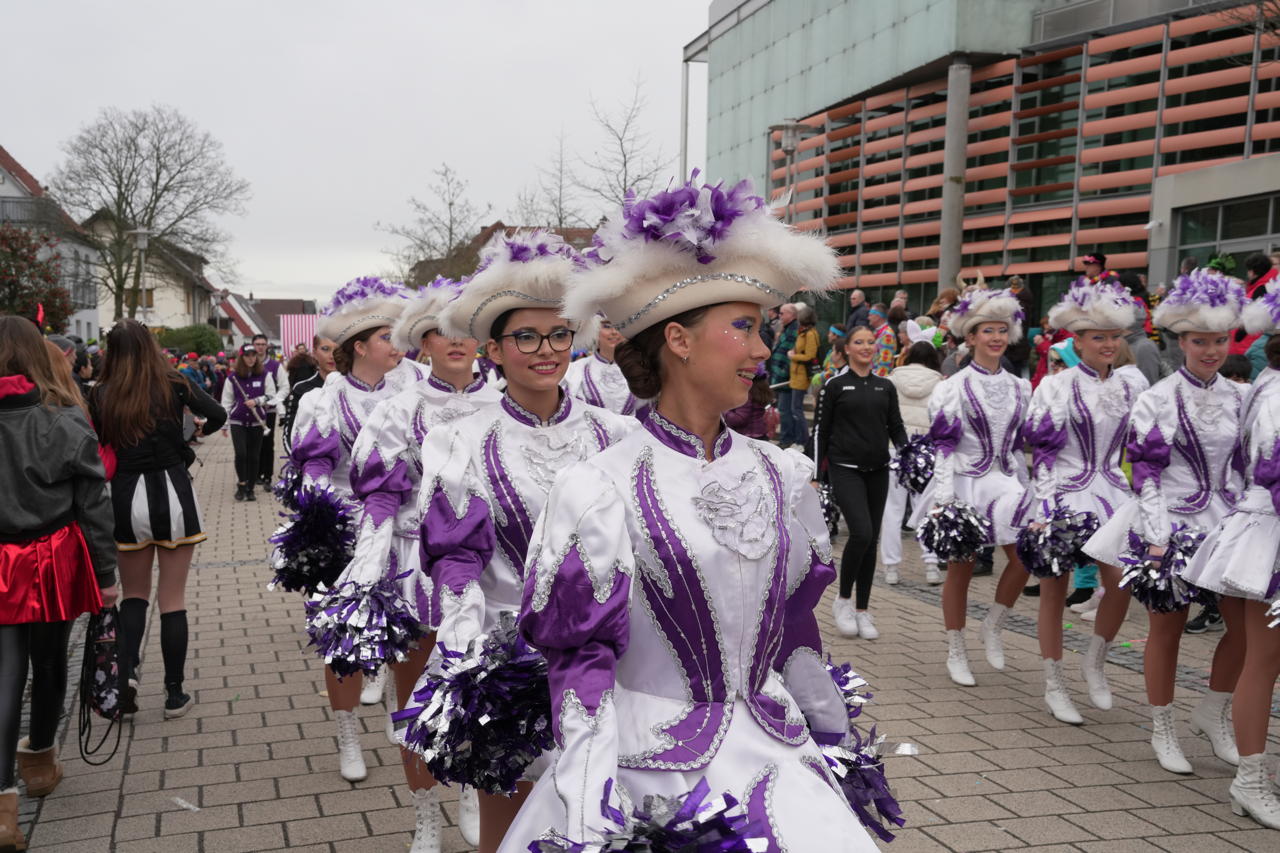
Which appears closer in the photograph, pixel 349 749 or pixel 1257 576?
pixel 1257 576

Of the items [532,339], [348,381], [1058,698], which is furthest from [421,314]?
[1058,698]

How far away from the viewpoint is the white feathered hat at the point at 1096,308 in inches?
265

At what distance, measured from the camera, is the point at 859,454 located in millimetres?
8641

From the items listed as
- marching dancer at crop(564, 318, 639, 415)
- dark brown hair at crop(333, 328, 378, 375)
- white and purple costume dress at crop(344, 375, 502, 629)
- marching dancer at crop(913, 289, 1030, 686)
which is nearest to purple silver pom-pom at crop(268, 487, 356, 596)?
white and purple costume dress at crop(344, 375, 502, 629)

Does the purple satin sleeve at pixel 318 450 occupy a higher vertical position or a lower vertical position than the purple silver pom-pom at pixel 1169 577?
higher

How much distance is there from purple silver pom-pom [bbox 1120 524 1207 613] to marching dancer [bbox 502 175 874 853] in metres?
3.46

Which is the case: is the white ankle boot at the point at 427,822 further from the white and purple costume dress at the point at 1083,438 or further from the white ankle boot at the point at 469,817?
the white and purple costume dress at the point at 1083,438

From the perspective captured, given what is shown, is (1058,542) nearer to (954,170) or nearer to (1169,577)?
(1169,577)

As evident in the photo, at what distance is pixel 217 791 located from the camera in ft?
17.9

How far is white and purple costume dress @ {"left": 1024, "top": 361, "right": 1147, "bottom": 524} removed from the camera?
6.86 metres

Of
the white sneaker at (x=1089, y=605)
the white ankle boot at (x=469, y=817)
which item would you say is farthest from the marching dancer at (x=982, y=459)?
the white ankle boot at (x=469, y=817)

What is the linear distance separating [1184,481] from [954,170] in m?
20.6

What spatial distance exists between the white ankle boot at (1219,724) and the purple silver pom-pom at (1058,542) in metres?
1.03

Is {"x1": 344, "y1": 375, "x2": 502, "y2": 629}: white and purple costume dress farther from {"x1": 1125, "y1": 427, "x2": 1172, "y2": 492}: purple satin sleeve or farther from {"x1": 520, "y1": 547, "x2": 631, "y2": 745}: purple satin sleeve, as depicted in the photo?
{"x1": 1125, "y1": 427, "x2": 1172, "y2": 492}: purple satin sleeve
